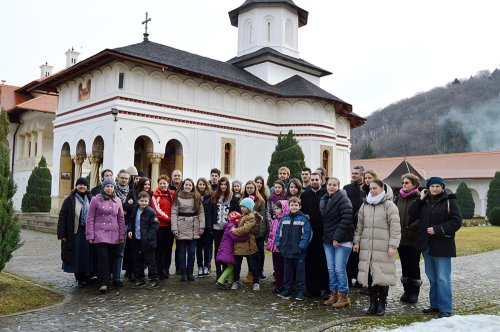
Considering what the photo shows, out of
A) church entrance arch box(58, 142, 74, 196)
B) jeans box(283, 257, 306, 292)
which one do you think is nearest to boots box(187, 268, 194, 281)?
jeans box(283, 257, 306, 292)

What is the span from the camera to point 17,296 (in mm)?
6586

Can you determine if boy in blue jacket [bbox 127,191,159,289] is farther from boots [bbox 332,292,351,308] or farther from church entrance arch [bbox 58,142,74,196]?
church entrance arch [bbox 58,142,74,196]

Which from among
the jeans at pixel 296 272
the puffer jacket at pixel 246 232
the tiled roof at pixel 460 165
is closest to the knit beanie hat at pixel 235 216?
the puffer jacket at pixel 246 232

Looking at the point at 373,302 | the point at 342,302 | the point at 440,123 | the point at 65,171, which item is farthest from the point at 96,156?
the point at 440,123

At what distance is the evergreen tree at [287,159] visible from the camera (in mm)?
20000

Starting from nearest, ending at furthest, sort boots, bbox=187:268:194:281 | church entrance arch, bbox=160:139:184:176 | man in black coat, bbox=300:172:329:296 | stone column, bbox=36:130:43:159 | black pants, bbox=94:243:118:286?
man in black coat, bbox=300:172:329:296 < black pants, bbox=94:243:118:286 < boots, bbox=187:268:194:281 < church entrance arch, bbox=160:139:184:176 < stone column, bbox=36:130:43:159

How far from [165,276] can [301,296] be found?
2724 mm

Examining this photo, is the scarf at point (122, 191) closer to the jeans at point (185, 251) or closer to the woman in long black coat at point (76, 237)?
the woman in long black coat at point (76, 237)

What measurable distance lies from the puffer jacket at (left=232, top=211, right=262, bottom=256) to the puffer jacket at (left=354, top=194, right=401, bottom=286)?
6.43 ft

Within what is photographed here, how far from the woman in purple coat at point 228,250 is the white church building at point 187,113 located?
11386mm

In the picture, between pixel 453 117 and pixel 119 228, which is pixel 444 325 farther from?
pixel 453 117

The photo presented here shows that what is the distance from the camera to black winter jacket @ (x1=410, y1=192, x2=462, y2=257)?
5859 millimetres

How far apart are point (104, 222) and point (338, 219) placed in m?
3.66

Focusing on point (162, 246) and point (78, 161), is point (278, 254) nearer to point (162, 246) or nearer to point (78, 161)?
point (162, 246)
